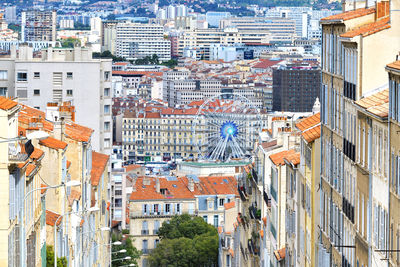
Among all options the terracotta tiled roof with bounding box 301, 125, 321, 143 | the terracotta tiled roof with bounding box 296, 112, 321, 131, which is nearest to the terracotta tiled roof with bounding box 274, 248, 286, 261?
the terracotta tiled roof with bounding box 296, 112, 321, 131

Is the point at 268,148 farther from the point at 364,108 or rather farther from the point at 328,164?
the point at 364,108

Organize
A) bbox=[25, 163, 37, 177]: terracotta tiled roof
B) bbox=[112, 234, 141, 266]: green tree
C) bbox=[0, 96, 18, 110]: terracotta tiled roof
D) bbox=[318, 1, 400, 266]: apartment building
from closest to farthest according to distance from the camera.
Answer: bbox=[318, 1, 400, 266]: apartment building → bbox=[0, 96, 18, 110]: terracotta tiled roof → bbox=[25, 163, 37, 177]: terracotta tiled roof → bbox=[112, 234, 141, 266]: green tree

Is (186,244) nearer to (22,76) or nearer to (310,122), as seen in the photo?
(22,76)

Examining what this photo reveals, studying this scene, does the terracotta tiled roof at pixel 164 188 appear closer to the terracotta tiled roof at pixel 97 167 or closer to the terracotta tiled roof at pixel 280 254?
the terracotta tiled roof at pixel 97 167

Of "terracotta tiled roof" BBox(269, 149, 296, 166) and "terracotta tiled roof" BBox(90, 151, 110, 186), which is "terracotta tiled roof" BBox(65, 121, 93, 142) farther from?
"terracotta tiled roof" BBox(269, 149, 296, 166)

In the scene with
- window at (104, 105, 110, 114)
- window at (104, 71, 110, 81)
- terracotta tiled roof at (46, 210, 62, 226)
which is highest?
window at (104, 71, 110, 81)

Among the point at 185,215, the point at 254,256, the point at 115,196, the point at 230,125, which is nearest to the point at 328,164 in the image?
the point at 254,256

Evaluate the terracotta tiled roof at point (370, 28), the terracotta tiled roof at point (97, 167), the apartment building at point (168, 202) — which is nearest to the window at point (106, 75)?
the terracotta tiled roof at point (97, 167)
